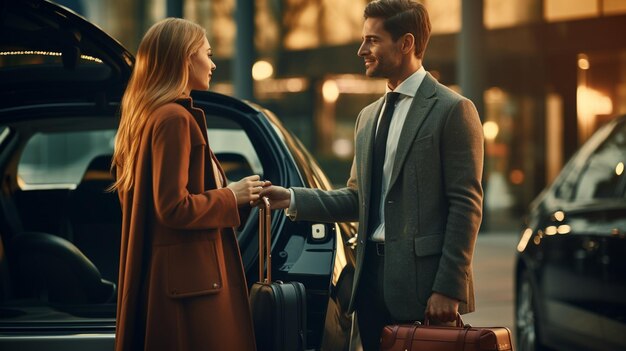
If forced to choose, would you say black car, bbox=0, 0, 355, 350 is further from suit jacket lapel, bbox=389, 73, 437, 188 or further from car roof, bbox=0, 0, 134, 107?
suit jacket lapel, bbox=389, 73, 437, 188

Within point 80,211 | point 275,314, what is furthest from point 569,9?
point 275,314

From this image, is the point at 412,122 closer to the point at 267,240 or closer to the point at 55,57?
the point at 267,240

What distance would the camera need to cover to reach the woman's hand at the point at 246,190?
3807 millimetres

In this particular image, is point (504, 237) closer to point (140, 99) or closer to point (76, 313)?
point (76, 313)

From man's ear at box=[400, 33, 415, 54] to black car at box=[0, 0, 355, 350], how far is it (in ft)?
3.02

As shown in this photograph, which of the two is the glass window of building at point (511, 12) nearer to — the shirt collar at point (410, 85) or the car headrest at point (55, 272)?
the car headrest at point (55, 272)

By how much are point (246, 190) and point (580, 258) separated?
9.74ft

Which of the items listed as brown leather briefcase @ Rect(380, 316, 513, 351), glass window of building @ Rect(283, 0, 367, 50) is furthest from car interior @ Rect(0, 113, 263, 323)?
glass window of building @ Rect(283, 0, 367, 50)

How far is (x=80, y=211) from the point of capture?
240 inches

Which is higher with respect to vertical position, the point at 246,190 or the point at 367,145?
the point at 367,145

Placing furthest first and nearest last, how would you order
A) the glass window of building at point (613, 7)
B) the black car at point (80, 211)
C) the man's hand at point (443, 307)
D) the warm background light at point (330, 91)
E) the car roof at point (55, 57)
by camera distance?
the warm background light at point (330, 91) < the glass window of building at point (613, 7) < the black car at point (80, 211) < the car roof at point (55, 57) < the man's hand at point (443, 307)

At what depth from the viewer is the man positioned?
3824 mm

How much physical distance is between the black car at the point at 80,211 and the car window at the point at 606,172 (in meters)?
1.82

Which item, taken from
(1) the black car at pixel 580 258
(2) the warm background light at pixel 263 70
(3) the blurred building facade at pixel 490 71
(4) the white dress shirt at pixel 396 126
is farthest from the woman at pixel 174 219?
(2) the warm background light at pixel 263 70
